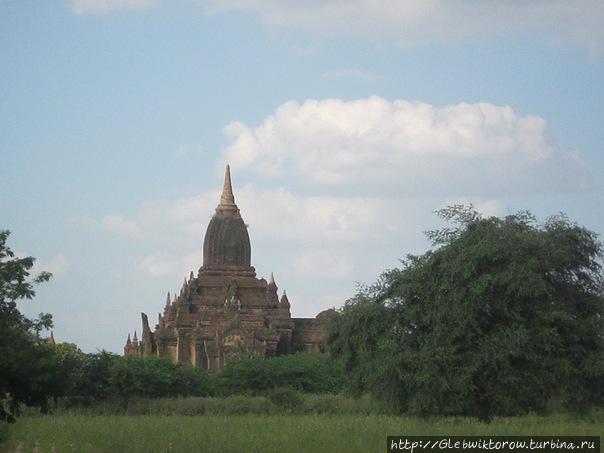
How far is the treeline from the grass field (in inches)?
577

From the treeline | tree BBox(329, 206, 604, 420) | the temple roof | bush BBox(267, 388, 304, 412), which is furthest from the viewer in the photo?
the temple roof

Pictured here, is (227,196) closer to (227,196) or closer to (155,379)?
(227,196)

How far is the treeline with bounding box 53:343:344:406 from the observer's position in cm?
4891

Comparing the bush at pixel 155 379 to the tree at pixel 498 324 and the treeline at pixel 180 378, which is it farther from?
the tree at pixel 498 324

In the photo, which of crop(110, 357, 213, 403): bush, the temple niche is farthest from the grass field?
the temple niche

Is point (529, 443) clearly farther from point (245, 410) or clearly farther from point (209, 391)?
point (209, 391)

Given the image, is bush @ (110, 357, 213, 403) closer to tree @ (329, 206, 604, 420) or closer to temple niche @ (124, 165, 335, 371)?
temple niche @ (124, 165, 335, 371)

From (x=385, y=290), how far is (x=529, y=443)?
35.2 feet

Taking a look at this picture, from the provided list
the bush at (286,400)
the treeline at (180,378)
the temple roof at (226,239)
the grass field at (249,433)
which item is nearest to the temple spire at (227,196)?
the temple roof at (226,239)

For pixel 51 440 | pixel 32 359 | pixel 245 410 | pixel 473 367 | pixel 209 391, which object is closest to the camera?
pixel 32 359

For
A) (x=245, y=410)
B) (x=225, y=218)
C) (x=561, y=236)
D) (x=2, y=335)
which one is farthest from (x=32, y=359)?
(x=225, y=218)

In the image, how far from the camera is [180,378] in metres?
55.6

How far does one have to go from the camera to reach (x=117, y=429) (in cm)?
2930

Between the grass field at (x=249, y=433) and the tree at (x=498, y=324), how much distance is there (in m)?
0.73
